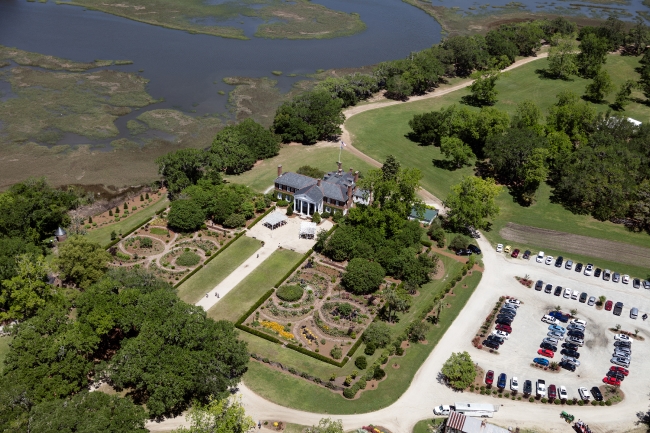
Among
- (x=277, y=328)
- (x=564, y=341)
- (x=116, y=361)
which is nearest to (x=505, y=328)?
(x=564, y=341)

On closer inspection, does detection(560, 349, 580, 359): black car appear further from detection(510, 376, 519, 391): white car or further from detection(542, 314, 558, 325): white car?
detection(510, 376, 519, 391): white car

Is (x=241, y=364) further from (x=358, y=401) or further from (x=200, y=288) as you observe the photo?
(x=200, y=288)

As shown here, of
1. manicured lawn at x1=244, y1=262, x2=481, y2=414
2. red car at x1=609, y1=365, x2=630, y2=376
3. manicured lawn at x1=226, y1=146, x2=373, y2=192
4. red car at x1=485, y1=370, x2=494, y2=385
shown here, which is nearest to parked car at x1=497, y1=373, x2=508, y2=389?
red car at x1=485, y1=370, x2=494, y2=385

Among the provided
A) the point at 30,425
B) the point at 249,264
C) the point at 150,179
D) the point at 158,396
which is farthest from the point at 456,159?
the point at 30,425

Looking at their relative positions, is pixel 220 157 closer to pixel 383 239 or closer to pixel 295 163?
pixel 295 163

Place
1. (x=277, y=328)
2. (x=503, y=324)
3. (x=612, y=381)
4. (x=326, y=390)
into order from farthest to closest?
1. (x=503, y=324)
2. (x=277, y=328)
3. (x=612, y=381)
4. (x=326, y=390)

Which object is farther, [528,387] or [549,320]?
[549,320]
